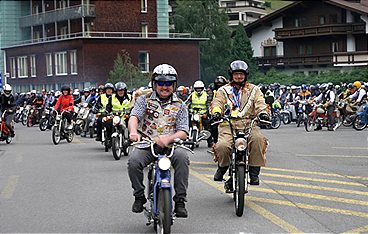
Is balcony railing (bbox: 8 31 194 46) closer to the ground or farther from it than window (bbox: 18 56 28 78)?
farther from it

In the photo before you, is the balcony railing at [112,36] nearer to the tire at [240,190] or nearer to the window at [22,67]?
the window at [22,67]

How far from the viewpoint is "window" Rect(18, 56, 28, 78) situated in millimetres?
68750

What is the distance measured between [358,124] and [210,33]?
48.2m

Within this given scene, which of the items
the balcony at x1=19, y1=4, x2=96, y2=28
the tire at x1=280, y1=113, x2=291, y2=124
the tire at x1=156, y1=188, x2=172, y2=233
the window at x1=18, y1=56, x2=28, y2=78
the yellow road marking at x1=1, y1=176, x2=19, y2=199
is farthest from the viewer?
the window at x1=18, y1=56, x2=28, y2=78

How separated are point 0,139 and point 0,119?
2.96 feet

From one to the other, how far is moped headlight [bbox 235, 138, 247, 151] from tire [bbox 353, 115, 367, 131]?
725 inches

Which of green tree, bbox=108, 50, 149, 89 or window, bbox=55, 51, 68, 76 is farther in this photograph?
window, bbox=55, 51, 68, 76

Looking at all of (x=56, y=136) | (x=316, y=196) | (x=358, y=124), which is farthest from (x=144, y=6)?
(x=316, y=196)

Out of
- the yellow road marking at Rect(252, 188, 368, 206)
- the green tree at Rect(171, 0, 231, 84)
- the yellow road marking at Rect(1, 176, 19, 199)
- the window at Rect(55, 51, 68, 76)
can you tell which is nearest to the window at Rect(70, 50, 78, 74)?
the window at Rect(55, 51, 68, 76)

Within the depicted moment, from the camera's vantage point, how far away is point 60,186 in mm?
12453

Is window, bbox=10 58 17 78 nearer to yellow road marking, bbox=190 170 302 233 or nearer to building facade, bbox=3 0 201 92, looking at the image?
building facade, bbox=3 0 201 92

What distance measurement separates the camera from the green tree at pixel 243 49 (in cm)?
6625

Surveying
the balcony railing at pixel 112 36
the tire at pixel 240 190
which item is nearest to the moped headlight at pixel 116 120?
the tire at pixel 240 190

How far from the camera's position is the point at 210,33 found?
73.8 metres
